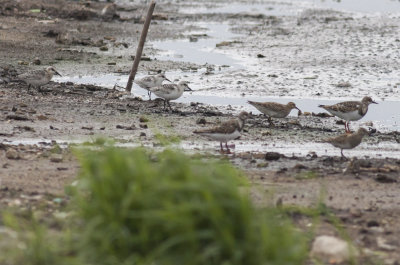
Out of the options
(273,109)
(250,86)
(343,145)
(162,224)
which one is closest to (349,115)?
(273,109)

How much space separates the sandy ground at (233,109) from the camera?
10.5 m

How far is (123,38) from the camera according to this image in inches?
1114

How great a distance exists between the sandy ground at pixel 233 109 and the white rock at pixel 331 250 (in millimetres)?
252

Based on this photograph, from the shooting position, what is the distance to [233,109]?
1778cm

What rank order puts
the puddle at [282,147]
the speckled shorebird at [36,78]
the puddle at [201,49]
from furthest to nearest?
the puddle at [201,49] → the speckled shorebird at [36,78] → the puddle at [282,147]

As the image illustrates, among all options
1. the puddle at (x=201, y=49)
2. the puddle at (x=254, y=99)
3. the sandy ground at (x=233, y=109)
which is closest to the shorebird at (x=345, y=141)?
the sandy ground at (x=233, y=109)

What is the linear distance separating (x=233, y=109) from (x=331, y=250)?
965 cm

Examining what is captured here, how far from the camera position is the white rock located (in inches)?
323

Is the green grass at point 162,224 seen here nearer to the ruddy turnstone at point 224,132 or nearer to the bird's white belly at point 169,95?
the ruddy turnstone at point 224,132

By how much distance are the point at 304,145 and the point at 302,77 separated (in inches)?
292

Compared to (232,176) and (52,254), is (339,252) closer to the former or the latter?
(232,176)

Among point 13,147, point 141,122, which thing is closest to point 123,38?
point 141,122

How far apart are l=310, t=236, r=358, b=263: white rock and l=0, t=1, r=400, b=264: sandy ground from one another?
252 mm

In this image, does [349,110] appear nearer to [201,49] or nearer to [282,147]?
[282,147]
